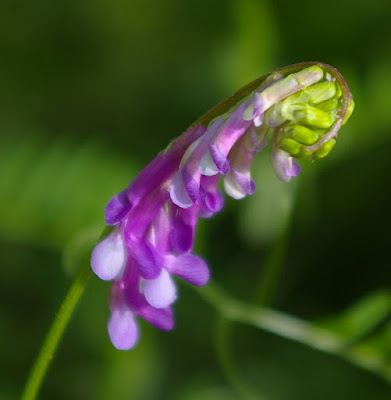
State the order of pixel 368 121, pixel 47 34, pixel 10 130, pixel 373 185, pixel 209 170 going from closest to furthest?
pixel 209 170 < pixel 368 121 < pixel 373 185 < pixel 10 130 < pixel 47 34

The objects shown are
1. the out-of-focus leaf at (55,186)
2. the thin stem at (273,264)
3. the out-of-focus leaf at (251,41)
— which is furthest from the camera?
the out-of-focus leaf at (251,41)

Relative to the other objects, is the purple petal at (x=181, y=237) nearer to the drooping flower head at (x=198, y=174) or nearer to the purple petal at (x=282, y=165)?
the drooping flower head at (x=198, y=174)

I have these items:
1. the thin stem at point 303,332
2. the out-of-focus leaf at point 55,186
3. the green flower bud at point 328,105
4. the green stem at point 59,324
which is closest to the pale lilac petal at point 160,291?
the green stem at point 59,324

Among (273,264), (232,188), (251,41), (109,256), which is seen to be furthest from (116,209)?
(251,41)

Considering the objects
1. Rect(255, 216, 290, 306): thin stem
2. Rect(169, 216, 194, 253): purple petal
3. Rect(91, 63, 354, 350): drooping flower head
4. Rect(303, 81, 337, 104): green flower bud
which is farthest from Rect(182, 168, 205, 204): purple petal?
Rect(255, 216, 290, 306): thin stem

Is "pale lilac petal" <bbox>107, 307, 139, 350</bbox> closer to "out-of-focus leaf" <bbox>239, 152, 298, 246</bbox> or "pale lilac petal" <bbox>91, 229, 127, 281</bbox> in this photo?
"pale lilac petal" <bbox>91, 229, 127, 281</bbox>

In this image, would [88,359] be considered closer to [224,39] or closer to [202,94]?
[202,94]

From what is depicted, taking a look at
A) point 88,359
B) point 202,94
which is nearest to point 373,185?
point 202,94
